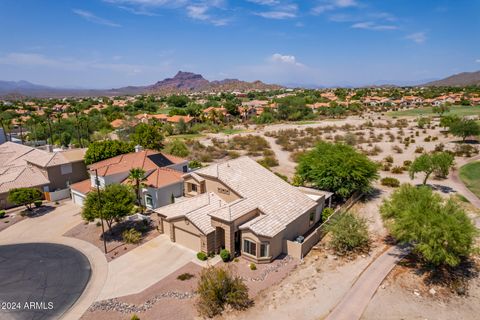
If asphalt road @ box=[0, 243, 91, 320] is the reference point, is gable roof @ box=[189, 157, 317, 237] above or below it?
above

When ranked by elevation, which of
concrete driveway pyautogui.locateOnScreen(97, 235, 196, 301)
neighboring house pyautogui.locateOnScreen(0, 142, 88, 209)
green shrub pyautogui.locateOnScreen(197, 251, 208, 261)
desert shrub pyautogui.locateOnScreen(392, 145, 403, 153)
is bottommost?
desert shrub pyautogui.locateOnScreen(392, 145, 403, 153)

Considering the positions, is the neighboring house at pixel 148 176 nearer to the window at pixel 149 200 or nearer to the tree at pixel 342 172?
the window at pixel 149 200

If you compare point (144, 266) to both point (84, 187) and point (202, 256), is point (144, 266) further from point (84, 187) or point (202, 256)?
point (84, 187)

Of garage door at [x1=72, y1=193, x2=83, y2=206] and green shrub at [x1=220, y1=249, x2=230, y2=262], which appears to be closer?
green shrub at [x1=220, y1=249, x2=230, y2=262]

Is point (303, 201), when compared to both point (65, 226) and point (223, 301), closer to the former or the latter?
point (223, 301)

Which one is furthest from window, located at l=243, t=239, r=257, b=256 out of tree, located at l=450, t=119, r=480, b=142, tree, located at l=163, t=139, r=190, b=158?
tree, located at l=450, t=119, r=480, b=142

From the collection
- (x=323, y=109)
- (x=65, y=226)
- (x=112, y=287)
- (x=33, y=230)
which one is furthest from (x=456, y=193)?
(x=323, y=109)

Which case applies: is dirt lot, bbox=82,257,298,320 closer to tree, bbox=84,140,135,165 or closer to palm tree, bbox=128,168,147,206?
palm tree, bbox=128,168,147,206
